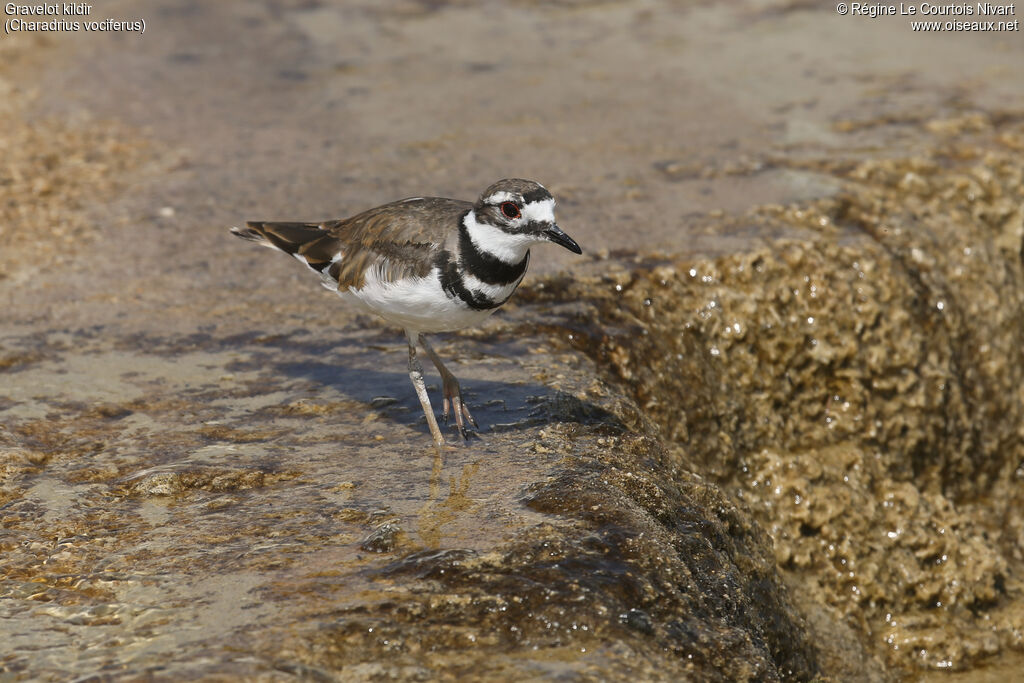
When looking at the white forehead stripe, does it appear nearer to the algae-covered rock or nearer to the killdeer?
the killdeer

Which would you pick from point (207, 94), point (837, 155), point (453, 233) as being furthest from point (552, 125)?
point (453, 233)

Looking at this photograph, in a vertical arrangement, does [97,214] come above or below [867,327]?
above

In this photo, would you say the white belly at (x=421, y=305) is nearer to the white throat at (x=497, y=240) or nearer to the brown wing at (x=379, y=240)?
the brown wing at (x=379, y=240)

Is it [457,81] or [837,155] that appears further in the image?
[457,81]

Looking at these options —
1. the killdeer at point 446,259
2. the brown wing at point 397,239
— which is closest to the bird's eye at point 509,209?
the killdeer at point 446,259

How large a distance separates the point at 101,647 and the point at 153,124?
756 cm

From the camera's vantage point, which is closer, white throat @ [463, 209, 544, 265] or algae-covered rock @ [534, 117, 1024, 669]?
white throat @ [463, 209, 544, 265]

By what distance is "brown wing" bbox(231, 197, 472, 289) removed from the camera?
222 inches

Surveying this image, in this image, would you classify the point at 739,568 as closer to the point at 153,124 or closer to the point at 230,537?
the point at 230,537

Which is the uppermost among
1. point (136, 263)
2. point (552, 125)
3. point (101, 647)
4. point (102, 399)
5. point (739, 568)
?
point (552, 125)

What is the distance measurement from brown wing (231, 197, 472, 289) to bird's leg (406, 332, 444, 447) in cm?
44

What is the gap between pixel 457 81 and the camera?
37.7ft

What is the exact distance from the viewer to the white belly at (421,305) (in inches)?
216

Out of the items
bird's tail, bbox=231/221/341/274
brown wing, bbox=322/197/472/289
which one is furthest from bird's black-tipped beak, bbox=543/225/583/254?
bird's tail, bbox=231/221/341/274
